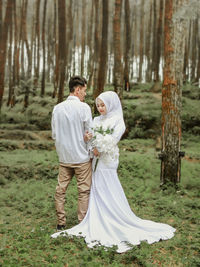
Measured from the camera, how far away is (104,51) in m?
11.3

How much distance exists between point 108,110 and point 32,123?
12.2 meters

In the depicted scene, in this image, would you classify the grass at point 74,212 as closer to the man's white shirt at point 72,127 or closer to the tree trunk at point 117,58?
the man's white shirt at point 72,127

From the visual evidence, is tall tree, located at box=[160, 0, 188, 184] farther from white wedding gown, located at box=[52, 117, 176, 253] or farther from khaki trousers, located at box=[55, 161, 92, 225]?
khaki trousers, located at box=[55, 161, 92, 225]

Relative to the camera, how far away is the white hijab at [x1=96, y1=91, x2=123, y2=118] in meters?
4.58

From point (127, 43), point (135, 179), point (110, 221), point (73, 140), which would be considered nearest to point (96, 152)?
point (73, 140)

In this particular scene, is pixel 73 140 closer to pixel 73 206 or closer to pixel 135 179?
pixel 73 206

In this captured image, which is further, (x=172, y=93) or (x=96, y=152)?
(x=172, y=93)

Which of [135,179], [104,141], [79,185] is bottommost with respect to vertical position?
[135,179]

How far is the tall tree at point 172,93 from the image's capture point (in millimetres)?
7312

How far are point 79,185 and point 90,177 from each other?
8.4 inches

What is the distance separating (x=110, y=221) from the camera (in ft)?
14.4

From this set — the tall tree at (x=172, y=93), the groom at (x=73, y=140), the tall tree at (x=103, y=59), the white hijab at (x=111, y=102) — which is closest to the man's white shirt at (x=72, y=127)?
the groom at (x=73, y=140)

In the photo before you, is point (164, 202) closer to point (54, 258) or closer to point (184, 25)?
point (54, 258)

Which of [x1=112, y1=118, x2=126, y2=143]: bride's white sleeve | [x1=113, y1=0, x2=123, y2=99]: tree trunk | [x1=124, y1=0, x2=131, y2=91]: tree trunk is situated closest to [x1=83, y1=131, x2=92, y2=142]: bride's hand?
[x1=112, y1=118, x2=126, y2=143]: bride's white sleeve
